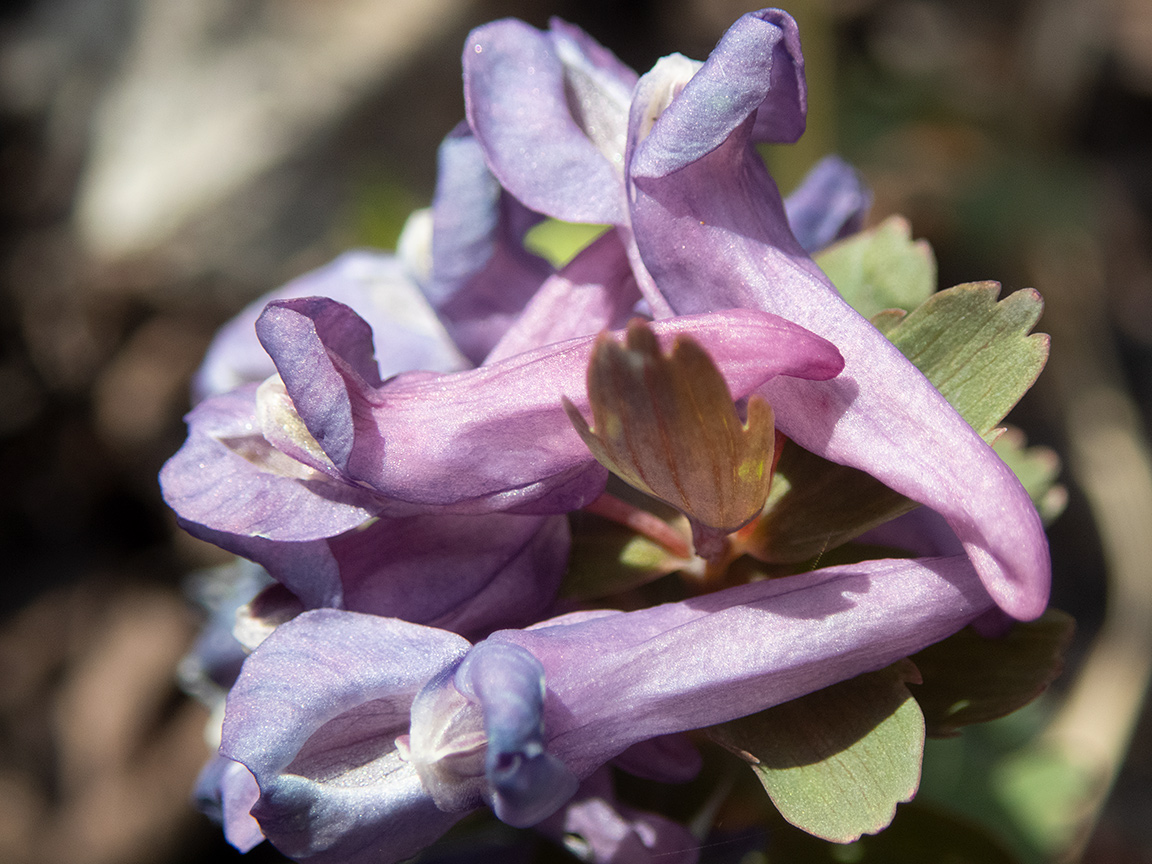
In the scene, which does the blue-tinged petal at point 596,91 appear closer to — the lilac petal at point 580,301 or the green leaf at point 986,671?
the lilac petal at point 580,301

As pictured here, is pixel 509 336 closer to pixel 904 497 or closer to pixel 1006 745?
pixel 904 497

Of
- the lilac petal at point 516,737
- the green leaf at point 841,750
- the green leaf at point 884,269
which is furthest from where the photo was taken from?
the green leaf at point 884,269

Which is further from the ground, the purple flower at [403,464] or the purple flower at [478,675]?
the purple flower at [403,464]

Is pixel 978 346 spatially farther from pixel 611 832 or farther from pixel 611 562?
pixel 611 832

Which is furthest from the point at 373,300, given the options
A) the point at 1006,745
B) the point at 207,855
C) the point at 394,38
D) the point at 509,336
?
the point at 394,38

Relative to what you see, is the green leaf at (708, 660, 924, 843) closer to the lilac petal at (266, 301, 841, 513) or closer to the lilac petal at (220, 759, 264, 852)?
the lilac petal at (266, 301, 841, 513)

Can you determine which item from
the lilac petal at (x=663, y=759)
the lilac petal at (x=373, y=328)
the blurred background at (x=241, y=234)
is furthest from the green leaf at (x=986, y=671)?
the blurred background at (x=241, y=234)

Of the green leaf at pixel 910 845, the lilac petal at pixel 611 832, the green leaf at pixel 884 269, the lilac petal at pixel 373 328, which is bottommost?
the green leaf at pixel 910 845
